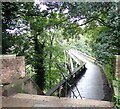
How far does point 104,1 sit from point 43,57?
3.49 m

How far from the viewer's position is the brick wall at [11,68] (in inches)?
172

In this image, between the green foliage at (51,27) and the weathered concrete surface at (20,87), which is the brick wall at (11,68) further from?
the green foliage at (51,27)

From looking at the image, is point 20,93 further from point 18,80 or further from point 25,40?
point 25,40

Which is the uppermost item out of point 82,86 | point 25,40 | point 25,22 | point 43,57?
point 25,22

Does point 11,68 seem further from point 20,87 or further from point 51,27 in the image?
point 51,27

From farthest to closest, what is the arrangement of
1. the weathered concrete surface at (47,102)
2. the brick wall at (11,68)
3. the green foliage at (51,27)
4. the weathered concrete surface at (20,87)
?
the green foliage at (51,27) < the brick wall at (11,68) < the weathered concrete surface at (20,87) < the weathered concrete surface at (47,102)

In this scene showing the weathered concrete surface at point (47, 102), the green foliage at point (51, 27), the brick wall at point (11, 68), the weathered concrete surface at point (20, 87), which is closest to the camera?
the weathered concrete surface at point (47, 102)

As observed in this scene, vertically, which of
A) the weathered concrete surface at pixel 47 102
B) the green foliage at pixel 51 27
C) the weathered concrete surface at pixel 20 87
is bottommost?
the weathered concrete surface at pixel 47 102

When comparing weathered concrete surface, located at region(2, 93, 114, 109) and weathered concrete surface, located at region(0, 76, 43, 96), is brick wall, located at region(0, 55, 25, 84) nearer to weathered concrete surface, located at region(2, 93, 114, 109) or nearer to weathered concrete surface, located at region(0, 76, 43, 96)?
weathered concrete surface, located at region(0, 76, 43, 96)

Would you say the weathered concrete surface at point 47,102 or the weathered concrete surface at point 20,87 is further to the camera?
the weathered concrete surface at point 20,87

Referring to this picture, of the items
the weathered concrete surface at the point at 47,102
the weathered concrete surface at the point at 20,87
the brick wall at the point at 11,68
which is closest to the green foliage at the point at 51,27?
→ the brick wall at the point at 11,68

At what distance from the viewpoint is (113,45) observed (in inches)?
215

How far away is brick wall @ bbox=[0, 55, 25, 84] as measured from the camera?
14.3ft

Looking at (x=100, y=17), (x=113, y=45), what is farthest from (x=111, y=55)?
(x=100, y=17)
